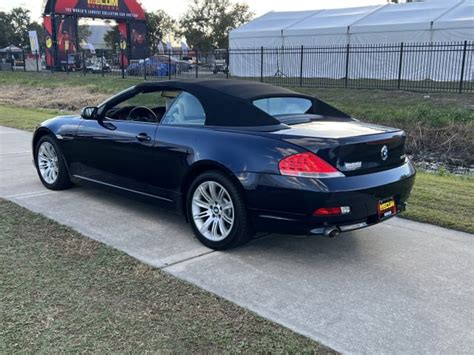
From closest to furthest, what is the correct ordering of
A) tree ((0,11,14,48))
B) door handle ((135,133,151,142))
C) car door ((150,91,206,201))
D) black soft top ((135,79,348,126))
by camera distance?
black soft top ((135,79,348,126)) → car door ((150,91,206,201)) → door handle ((135,133,151,142)) → tree ((0,11,14,48))

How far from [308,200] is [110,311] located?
5.37ft

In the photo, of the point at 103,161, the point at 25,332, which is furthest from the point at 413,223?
the point at 25,332

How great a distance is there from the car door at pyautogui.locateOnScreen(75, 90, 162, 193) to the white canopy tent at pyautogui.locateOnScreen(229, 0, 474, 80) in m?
16.7

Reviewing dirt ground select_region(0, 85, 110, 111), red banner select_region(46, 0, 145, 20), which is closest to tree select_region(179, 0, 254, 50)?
red banner select_region(46, 0, 145, 20)

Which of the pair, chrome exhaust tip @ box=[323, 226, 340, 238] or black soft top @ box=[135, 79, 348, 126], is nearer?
chrome exhaust tip @ box=[323, 226, 340, 238]

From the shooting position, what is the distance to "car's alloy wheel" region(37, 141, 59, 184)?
20.5 feet

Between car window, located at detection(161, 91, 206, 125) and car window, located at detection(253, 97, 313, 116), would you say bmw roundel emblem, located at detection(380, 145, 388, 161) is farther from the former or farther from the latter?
car window, located at detection(161, 91, 206, 125)

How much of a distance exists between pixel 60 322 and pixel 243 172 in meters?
1.78

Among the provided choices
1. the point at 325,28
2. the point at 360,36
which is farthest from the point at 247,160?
the point at 325,28

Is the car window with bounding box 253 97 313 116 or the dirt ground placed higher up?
the car window with bounding box 253 97 313 116

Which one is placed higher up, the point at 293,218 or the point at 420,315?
the point at 293,218

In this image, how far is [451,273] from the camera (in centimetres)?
400

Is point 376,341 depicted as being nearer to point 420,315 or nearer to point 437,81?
point 420,315

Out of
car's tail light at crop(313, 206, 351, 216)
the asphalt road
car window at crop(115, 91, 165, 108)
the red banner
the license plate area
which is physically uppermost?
the red banner
